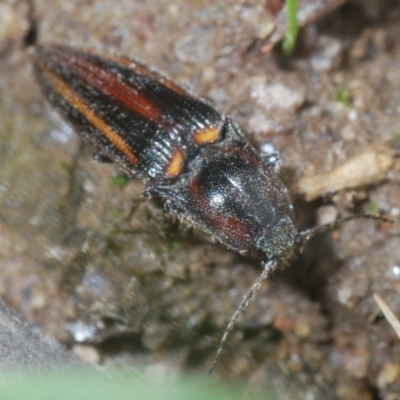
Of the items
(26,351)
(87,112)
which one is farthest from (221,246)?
(26,351)

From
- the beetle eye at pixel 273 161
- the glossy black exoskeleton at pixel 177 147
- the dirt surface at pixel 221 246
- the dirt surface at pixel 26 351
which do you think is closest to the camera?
the dirt surface at pixel 26 351

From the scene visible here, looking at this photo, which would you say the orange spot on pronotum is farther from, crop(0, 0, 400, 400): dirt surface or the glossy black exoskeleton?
crop(0, 0, 400, 400): dirt surface

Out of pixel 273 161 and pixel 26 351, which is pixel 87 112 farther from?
pixel 26 351

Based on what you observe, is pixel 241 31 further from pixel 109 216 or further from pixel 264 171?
pixel 109 216

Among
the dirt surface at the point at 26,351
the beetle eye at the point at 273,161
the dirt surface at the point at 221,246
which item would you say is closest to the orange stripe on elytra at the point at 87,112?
the dirt surface at the point at 221,246

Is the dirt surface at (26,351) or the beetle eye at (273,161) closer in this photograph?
the dirt surface at (26,351)

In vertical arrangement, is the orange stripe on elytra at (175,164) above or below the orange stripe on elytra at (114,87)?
below

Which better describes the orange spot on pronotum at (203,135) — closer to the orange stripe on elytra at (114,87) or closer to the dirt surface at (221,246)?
the orange stripe on elytra at (114,87)
